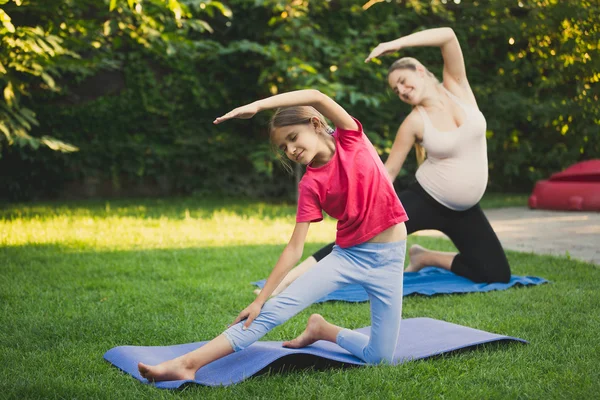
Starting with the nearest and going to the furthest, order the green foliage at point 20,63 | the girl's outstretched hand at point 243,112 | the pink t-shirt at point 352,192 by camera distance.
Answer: the girl's outstretched hand at point 243,112, the pink t-shirt at point 352,192, the green foliage at point 20,63

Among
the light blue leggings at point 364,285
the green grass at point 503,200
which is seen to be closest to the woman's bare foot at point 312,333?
the light blue leggings at point 364,285

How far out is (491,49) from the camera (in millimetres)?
10633

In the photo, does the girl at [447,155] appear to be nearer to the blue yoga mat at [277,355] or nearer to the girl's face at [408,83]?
the girl's face at [408,83]

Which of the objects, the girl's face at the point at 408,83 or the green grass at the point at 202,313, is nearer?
the green grass at the point at 202,313

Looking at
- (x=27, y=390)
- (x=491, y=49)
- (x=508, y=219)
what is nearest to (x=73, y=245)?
(x=27, y=390)

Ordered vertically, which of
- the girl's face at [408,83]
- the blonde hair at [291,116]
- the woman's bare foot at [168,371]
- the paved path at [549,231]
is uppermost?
the girl's face at [408,83]

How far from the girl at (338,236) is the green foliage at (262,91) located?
5.47 metres

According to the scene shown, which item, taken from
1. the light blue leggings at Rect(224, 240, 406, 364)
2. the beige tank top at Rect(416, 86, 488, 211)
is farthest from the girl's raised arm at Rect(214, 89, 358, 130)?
the beige tank top at Rect(416, 86, 488, 211)

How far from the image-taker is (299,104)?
2.44 metres

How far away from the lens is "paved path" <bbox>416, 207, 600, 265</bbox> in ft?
20.0

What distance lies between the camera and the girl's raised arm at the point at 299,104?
90.4 inches

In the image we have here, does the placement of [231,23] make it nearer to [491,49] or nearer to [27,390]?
[491,49]

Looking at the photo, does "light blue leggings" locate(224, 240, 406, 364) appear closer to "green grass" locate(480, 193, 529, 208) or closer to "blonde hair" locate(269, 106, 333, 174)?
"blonde hair" locate(269, 106, 333, 174)

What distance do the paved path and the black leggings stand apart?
129 centimetres
